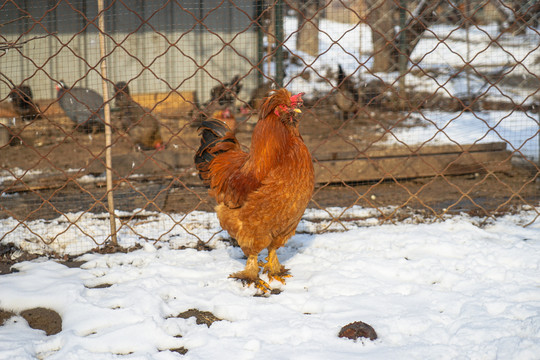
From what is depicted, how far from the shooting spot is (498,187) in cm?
517

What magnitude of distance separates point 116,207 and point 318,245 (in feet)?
6.79

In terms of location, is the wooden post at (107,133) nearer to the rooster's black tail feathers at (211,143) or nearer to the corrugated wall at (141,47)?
the rooster's black tail feathers at (211,143)

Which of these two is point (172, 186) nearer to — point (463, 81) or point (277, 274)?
point (277, 274)

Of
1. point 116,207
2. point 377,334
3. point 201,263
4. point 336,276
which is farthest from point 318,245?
point 116,207

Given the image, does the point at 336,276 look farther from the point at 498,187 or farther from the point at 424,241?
the point at 498,187

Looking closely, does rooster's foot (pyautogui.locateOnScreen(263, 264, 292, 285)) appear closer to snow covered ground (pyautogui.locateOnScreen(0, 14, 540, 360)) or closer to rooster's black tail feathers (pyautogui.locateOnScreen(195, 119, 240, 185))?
snow covered ground (pyautogui.locateOnScreen(0, 14, 540, 360))

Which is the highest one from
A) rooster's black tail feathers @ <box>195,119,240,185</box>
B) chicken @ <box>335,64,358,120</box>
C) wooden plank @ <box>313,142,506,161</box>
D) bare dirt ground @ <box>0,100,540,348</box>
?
chicken @ <box>335,64,358,120</box>

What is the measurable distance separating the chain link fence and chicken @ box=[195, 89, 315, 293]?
57 centimetres

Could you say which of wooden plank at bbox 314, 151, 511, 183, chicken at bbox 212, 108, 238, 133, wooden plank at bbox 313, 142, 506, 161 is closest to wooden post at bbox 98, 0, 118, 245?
wooden plank at bbox 314, 151, 511, 183

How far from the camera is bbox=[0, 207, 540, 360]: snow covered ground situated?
7.79 ft

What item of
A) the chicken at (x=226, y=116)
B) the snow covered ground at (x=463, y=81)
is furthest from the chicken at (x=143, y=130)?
the snow covered ground at (x=463, y=81)

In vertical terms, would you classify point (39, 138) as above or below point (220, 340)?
above

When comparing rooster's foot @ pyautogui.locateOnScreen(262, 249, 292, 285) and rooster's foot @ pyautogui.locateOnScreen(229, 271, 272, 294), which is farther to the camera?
rooster's foot @ pyautogui.locateOnScreen(262, 249, 292, 285)

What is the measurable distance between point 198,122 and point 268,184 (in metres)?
4.75
